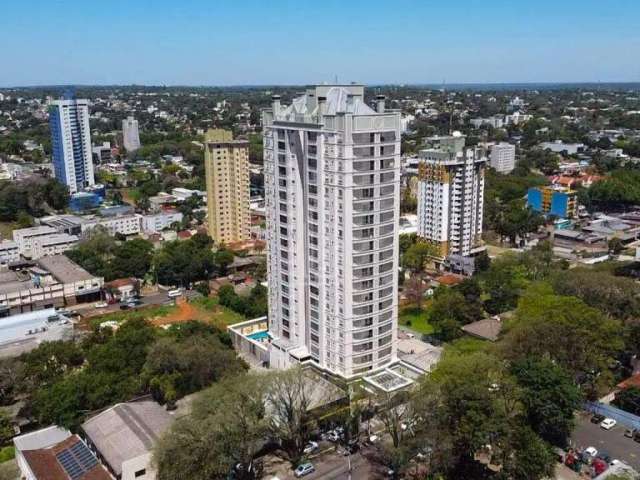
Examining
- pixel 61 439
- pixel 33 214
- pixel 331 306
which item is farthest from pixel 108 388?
pixel 33 214

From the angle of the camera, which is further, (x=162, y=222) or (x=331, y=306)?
(x=162, y=222)

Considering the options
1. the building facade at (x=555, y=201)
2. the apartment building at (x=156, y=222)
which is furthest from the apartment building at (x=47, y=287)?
the building facade at (x=555, y=201)

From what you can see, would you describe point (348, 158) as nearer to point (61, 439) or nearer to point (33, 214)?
point (61, 439)

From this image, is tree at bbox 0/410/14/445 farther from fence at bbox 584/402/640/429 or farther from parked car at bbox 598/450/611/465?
fence at bbox 584/402/640/429

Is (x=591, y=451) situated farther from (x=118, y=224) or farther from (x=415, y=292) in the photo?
(x=118, y=224)

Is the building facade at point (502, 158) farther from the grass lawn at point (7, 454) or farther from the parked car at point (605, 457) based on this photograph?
the grass lawn at point (7, 454)

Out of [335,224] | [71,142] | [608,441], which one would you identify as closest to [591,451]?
[608,441]
